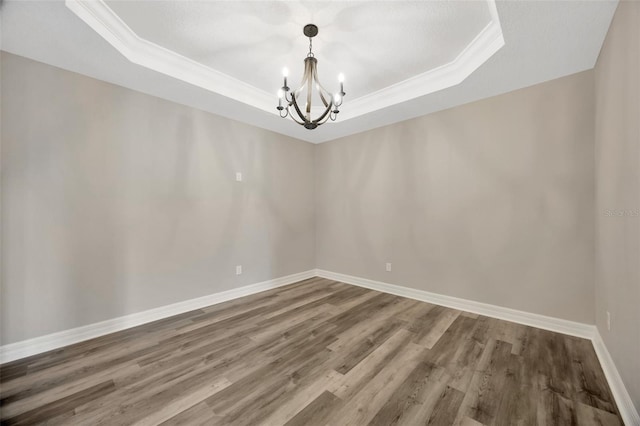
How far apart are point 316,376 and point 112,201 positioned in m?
2.63

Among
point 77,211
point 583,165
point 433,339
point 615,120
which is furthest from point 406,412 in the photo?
point 77,211

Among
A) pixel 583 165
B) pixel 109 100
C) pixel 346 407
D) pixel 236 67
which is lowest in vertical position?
pixel 346 407

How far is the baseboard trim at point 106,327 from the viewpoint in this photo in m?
2.04

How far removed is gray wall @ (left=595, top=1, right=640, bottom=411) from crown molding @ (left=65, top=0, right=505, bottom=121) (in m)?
0.73

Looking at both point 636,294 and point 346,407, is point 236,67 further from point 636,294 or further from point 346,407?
point 636,294

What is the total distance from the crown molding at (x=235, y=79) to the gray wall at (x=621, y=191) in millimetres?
734

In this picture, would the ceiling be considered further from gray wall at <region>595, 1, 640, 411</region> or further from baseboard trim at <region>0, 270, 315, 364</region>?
baseboard trim at <region>0, 270, 315, 364</region>

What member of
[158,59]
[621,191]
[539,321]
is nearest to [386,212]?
[539,321]

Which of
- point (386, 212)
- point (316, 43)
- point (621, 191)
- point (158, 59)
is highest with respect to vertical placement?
point (316, 43)

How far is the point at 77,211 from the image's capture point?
2.34 m

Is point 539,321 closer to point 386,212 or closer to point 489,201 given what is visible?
point 489,201

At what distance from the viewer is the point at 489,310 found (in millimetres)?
2787

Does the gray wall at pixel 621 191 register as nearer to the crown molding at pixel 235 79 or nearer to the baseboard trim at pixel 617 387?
the baseboard trim at pixel 617 387

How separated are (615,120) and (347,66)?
220 centimetres
